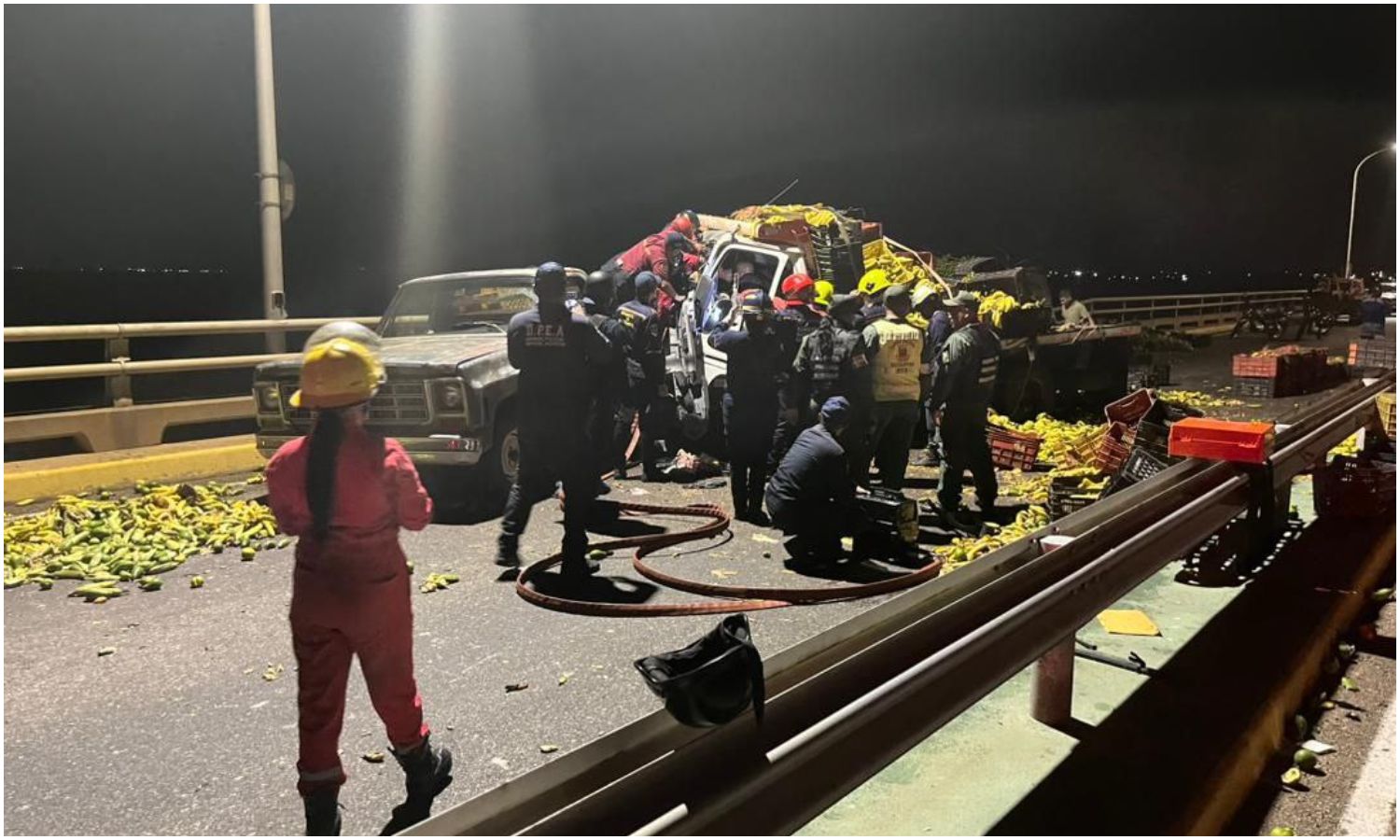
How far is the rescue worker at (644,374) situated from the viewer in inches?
279

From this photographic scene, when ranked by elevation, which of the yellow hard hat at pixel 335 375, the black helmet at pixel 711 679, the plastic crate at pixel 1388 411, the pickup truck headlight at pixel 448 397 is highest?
the yellow hard hat at pixel 335 375

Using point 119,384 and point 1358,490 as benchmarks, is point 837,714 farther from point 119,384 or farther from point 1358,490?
point 119,384

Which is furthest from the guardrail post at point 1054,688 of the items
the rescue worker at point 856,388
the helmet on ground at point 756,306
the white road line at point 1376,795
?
the helmet on ground at point 756,306

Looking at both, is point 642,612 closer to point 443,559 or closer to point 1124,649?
point 443,559

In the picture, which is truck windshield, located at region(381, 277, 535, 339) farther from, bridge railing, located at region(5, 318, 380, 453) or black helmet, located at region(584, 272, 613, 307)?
bridge railing, located at region(5, 318, 380, 453)

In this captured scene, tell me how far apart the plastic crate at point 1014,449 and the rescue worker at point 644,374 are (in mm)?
3117

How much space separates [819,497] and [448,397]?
8.02 ft

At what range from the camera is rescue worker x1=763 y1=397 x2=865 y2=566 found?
5.57 meters

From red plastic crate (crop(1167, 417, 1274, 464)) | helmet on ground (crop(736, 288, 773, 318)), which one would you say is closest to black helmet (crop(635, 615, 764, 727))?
red plastic crate (crop(1167, 417, 1274, 464))

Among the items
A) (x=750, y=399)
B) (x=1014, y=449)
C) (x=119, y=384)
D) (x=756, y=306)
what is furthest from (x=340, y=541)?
(x=1014, y=449)

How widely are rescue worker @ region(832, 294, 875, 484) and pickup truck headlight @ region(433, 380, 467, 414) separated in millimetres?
2847

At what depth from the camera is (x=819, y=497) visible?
558cm

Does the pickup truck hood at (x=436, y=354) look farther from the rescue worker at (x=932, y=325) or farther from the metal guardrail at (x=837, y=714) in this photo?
the rescue worker at (x=932, y=325)

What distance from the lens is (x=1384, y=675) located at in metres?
4.04
